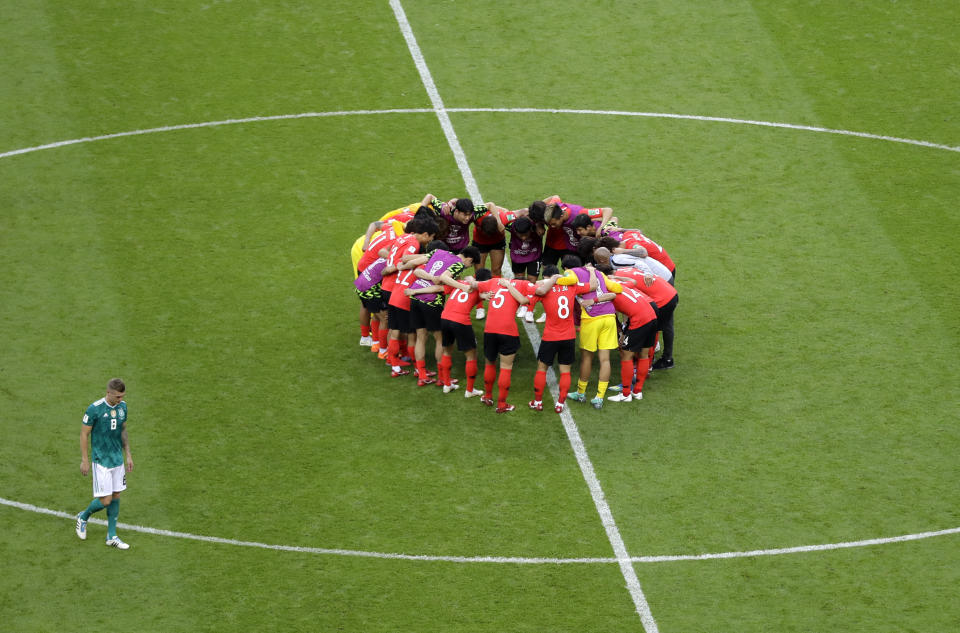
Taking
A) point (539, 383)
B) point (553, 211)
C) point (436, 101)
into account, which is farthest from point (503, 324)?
point (436, 101)

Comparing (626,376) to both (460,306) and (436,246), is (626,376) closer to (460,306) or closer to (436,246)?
(460,306)

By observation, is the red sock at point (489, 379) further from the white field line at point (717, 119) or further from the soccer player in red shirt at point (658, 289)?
the white field line at point (717, 119)

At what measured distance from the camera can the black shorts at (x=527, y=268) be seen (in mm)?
18391

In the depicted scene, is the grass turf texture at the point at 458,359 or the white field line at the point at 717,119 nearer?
the grass turf texture at the point at 458,359

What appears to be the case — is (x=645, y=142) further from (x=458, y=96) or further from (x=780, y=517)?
(x=780, y=517)

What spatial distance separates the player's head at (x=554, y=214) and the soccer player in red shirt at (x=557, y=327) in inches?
55.5

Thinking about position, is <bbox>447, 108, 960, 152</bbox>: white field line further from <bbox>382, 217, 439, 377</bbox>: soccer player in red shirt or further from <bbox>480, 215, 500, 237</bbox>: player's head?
<bbox>382, 217, 439, 377</bbox>: soccer player in red shirt

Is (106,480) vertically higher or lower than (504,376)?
higher

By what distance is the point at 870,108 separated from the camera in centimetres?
2288

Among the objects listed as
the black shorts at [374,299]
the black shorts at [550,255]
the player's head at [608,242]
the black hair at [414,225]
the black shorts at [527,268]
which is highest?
the black hair at [414,225]

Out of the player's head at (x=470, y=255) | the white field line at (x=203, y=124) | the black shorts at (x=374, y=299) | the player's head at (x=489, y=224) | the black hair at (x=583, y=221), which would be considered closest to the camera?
the player's head at (x=470, y=255)

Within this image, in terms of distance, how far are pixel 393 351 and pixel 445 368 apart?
2.66ft

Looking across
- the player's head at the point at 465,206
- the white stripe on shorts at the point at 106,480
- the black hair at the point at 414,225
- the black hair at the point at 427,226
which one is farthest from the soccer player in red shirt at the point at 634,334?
the white stripe on shorts at the point at 106,480

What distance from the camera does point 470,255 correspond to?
1722 centimetres
